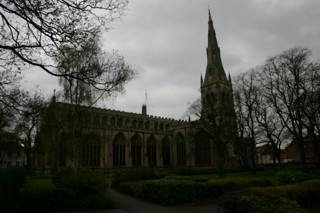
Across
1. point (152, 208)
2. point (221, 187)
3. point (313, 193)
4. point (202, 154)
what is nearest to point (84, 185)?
point (152, 208)

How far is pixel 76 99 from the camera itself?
78.0 feet

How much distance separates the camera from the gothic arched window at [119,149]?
→ 171 feet

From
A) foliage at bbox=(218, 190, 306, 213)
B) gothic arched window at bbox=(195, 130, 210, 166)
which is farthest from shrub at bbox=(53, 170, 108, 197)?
gothic arched window at bbox=(195, 130, 210, 166)

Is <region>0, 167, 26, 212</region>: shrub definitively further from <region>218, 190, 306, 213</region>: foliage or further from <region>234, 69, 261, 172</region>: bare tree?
<region>234, 69, 261, 172</region>: bare tree

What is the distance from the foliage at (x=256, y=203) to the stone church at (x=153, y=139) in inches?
795

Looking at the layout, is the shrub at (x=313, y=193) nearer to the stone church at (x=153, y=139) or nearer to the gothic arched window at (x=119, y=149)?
the stone church at (x=153, y=139)

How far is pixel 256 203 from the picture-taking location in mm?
9070

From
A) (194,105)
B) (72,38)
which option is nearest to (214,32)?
(194,105)

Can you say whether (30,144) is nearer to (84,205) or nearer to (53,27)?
(84,205)

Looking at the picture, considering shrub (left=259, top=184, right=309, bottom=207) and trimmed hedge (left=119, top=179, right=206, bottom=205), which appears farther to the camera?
trimmed hedge (left=119, top=179, right=206, bottom=205)

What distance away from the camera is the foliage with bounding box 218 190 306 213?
28.1 feet

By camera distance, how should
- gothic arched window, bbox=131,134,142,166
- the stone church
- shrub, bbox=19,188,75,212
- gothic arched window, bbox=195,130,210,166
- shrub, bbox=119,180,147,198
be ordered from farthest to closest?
gothic arched window, bbox=195,130,210,166 < gothic arched window, bbox=131,134,142,166 < the stone church < shrub, bbox=119,180,147,198 < shrub, bbox=19,188,75,212

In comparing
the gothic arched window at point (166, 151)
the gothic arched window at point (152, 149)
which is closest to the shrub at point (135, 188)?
the gothic arched window at point (152, 149)

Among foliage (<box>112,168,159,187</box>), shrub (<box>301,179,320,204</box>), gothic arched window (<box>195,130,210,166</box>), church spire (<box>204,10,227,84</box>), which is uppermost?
church spire (<box>204,10,227,84</box>)
